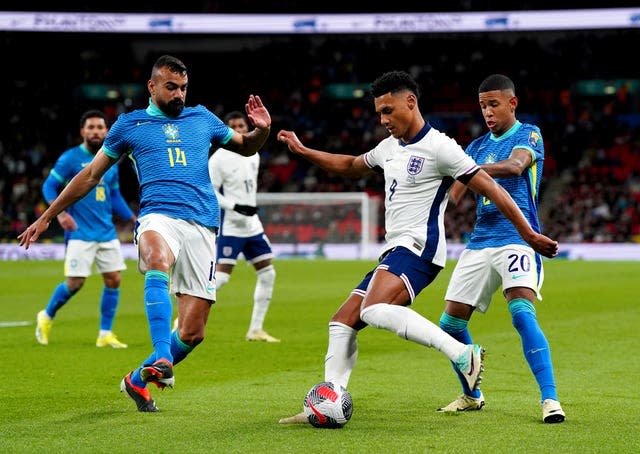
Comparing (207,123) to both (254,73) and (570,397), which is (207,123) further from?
(254,73)

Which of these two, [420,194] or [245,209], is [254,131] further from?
[245,209]

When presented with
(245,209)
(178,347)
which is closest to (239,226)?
(245,209)

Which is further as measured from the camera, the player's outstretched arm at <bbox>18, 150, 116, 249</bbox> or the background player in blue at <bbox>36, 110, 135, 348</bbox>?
the background player in blue at <bbox>36, 110, 135, 348</bbox>

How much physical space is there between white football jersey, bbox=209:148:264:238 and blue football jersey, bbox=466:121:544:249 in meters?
5.73

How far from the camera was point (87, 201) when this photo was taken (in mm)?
11602

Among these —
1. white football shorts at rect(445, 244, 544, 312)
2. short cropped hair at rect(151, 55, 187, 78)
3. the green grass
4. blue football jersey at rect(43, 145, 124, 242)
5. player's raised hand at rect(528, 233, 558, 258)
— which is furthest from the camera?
blue football jersey at rect(43, 145, 124, 242)

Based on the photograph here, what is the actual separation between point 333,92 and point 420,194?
1436 inches

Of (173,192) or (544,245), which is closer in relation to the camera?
(544,245)

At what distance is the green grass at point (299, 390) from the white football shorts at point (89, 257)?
86 centimetres

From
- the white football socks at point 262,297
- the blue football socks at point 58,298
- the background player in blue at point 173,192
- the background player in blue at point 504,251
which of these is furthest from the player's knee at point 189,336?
the white football socks at point 262,297

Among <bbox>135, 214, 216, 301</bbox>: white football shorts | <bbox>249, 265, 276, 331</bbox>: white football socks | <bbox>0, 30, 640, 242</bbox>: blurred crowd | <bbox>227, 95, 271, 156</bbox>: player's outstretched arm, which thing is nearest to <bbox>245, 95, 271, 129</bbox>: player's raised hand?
<bbox>227, 95, 271, 156</bbox>: player's outstretched arm

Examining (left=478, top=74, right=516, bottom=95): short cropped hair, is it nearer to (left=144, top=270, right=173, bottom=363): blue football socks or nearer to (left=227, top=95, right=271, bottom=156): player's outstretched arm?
(left=227, top=95, right=271, bottom=156): player's outstretched arm

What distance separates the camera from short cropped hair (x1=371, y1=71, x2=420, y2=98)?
6.51 m

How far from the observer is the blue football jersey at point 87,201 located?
11398mm
